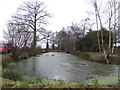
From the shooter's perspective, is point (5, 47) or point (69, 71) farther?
point (5, 47)

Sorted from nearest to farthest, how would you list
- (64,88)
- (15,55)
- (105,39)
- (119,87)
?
(64,88)
(119,87)
(15,55)
(105,39)

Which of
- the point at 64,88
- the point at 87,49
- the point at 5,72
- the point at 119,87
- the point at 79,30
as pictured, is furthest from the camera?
the point at 79,30

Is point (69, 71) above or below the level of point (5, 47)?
below

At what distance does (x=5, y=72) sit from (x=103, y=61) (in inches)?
466

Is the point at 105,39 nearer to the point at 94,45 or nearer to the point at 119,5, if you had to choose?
the point at 94,45

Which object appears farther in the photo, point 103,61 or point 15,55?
point 103,61

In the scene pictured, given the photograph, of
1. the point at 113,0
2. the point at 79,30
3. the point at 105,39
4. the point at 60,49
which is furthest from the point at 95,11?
the point at 60,49

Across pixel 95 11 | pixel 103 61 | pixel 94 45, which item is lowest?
pixel 103 61

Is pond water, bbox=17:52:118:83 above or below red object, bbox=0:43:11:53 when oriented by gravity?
below

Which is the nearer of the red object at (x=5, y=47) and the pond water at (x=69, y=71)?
the pond water at (x=69, y=71)

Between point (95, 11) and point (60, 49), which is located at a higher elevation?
point (95, 11)

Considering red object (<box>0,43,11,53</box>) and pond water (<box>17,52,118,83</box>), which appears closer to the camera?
pond water (<box>17,52,118,83</box>)

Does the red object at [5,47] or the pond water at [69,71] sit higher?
the red object at [5,47]

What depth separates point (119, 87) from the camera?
4.21 meters
